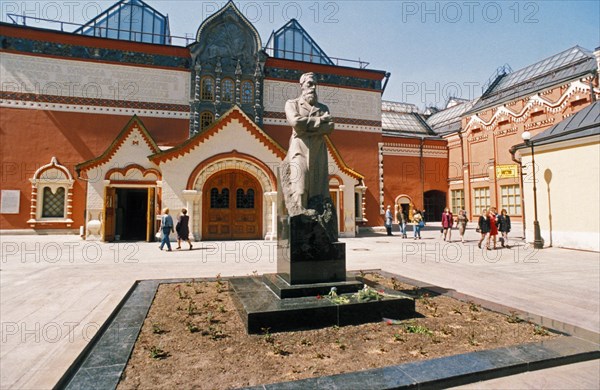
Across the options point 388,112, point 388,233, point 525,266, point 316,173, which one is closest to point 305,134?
point 316,173

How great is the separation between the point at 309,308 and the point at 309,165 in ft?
7.38

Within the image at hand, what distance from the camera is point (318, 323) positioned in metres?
4.45

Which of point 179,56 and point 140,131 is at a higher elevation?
point 179,56

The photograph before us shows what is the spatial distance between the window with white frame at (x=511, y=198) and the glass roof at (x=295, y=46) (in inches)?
632

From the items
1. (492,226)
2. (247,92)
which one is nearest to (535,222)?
(492,226)

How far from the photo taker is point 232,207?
1731 centimetres

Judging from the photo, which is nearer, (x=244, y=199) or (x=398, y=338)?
(x=398, y=338)

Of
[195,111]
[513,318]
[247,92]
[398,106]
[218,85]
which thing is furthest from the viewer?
[398,106]

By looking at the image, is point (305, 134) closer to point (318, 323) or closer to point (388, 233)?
point (318, 323)

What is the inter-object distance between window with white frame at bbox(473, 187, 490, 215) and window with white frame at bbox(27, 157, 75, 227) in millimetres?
28729

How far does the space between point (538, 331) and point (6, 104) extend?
24625mm

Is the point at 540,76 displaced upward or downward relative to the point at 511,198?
upward

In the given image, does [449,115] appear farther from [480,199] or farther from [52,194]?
[52,194]

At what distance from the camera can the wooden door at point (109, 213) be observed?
16.0 metres
